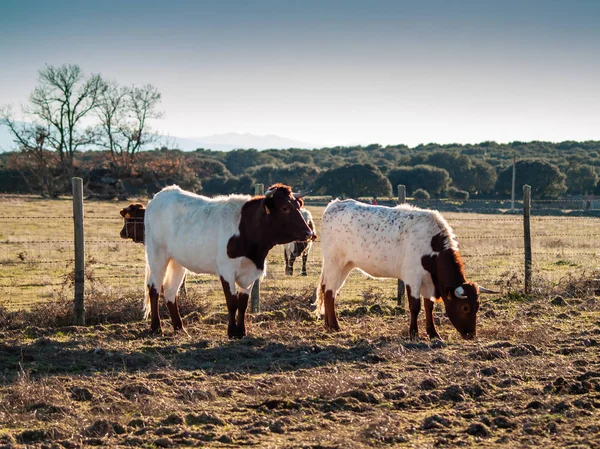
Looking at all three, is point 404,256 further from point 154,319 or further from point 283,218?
point 154,319

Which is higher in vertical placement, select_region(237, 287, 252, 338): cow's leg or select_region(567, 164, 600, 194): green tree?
select_region(567, 164, 600, 194): green tree

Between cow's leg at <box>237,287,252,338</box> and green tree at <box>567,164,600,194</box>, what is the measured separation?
201ft

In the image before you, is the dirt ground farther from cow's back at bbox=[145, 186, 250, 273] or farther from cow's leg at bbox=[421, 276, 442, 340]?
cow's back at bbox=[145, 186, 250, 273]

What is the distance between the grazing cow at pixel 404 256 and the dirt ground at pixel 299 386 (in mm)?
440

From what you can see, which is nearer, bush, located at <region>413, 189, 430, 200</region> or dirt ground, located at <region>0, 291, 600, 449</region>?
dirt ground, located at <region>0, 291, 600, 449</region>

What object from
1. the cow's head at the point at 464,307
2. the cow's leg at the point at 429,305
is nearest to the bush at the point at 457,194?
the cow's leg at the point at 429,305

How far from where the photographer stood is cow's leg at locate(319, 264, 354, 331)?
10844 mm

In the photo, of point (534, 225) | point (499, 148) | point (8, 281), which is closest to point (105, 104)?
point (534, 225)

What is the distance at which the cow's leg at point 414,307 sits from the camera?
10.1m

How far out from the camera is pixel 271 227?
397 inches

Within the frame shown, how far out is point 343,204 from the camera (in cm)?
1160

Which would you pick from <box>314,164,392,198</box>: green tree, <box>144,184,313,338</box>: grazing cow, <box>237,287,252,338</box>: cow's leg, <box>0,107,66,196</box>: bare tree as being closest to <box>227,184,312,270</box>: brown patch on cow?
<box>144,184,313,338</box>: grazing cow

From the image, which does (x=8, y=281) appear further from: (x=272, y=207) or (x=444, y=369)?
(x=444, y=369)

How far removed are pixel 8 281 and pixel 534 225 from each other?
27025mm
